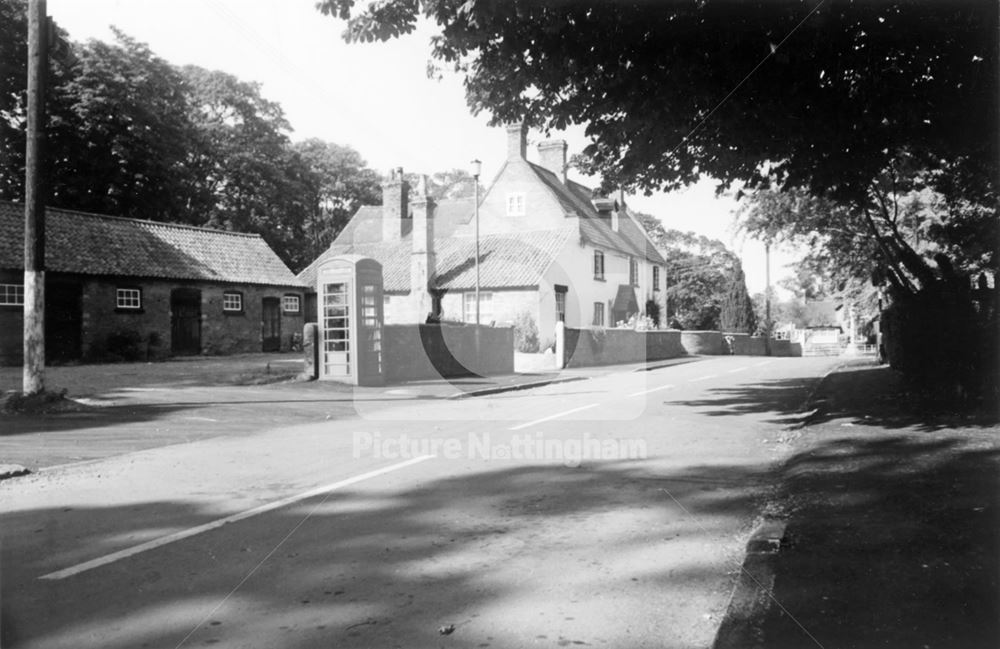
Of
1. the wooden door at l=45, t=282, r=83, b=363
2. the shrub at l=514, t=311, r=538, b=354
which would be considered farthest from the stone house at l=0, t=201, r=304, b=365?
the shrub at l=514, t=311, r=538, b=354

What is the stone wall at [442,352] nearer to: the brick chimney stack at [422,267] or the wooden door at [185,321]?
the brick chimney stack at [422,267]

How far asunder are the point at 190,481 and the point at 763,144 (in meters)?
9.11

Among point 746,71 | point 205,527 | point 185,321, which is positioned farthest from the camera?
point 185,321

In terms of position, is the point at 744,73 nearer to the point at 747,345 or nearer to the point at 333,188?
the point at 747,345

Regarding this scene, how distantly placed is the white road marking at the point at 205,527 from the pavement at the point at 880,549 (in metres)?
3.87

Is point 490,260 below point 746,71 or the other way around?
the other way around

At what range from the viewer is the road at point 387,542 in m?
3.71

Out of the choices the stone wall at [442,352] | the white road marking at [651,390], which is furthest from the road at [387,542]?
the stone wall at [442,352]

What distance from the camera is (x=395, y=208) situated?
4578 centimetres

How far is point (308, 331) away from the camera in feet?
61.2

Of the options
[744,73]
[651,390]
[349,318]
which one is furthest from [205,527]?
[651,390]

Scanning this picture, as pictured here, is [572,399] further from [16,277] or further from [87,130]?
[87,130]

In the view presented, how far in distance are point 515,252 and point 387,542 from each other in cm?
3399

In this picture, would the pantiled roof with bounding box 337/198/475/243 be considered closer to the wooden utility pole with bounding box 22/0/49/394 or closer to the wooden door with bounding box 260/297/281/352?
the wooden door with bounding box 260/297/281/352
